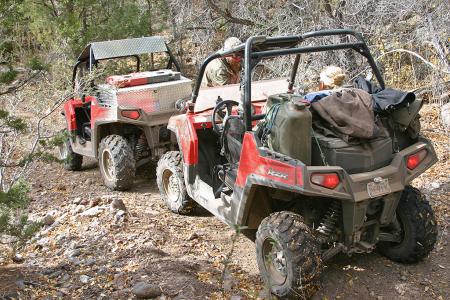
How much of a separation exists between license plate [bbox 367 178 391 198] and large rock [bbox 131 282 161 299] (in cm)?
163

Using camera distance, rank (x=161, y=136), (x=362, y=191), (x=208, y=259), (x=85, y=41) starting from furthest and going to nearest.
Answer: (x=85, y=41), (x=161, y=136), (x=208, y=259), (x=362, y=191)

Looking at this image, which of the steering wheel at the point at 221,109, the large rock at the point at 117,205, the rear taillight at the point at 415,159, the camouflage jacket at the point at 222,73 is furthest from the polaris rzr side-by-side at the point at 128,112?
the rear taillight at the point at 415,159

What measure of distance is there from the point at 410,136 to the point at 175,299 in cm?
218

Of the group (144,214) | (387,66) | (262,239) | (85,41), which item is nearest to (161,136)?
(144,214)

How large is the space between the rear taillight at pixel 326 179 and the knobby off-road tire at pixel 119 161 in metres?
3.63

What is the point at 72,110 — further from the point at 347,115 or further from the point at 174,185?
the point at 347,115

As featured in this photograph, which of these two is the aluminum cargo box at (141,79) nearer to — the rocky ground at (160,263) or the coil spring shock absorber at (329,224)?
the rocky ground at (160,263)

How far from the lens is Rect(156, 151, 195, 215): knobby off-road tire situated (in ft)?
20.0

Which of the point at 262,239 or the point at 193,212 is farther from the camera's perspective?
the point at 193,212

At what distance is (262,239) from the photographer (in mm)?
4332

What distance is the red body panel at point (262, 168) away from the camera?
12.9 feet

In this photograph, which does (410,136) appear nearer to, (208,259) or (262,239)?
(262,239)

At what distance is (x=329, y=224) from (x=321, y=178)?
0.61 m

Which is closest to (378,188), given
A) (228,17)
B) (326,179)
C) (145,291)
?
(326,179)
